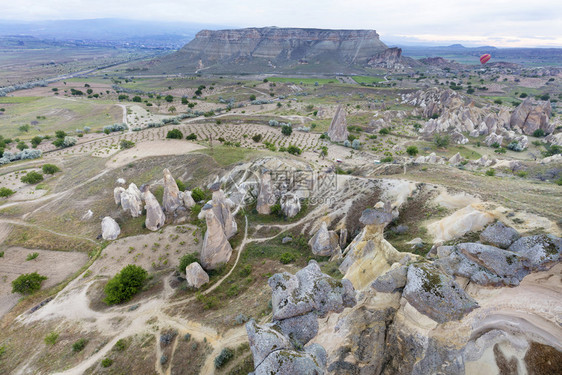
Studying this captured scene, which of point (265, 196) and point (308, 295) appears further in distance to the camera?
point (265, 196)

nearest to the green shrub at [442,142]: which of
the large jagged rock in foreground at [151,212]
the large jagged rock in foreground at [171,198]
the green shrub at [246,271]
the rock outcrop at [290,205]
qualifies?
the rock outcrop at [290,205]

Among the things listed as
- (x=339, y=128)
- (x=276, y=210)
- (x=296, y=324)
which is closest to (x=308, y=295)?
(x=296, y=324)

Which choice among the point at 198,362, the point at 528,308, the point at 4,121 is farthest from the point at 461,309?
the point at 4,121

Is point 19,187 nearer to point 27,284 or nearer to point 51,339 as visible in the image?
point 27,284

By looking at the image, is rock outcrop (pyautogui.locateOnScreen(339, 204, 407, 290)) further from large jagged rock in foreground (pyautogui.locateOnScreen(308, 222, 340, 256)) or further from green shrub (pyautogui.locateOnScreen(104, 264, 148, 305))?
green shrub (pyautogui.locateOnScreen(104, 264, 148, 305))

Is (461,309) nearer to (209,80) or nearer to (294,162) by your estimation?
(294,162)

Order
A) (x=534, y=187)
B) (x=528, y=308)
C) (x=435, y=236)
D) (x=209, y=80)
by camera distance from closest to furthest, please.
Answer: (x=528, y=308) < (x=435, y=236) < (x=534, y=187) < (x=209, y=80)

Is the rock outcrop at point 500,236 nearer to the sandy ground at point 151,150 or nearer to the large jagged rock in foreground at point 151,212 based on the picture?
the large jagged rock in foreground at point 151,212
